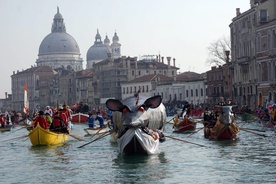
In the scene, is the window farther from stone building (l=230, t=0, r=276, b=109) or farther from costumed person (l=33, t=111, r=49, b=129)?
costumed person (l=33, t=111, r=49, b=129)

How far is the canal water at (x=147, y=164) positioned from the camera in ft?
77.8

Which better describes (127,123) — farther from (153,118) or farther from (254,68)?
(254,68)

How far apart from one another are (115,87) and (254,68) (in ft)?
283

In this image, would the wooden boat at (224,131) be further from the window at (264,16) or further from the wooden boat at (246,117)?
the window at (264,16)

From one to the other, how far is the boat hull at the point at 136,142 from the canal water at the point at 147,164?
9.6 inches

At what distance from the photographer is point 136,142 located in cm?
2711

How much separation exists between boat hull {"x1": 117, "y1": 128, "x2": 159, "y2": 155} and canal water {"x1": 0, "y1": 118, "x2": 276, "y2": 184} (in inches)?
9.6

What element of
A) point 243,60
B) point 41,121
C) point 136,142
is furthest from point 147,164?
point 243,60

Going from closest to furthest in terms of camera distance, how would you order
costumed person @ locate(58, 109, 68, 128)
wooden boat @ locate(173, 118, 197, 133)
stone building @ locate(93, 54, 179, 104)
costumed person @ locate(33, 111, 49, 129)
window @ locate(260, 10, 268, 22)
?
costumed person @ locate(33, 111, 49, 129), costumed person @ locate(58, 109, 68, 128), wooden boat @ locate(173, 118, 197, 133), window @ locate(260, 10, 268, 22), stone building @ locate(93, 54, 179, 104)

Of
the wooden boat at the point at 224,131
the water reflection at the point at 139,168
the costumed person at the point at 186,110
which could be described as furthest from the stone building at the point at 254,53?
the water reflection at the point at 139,168

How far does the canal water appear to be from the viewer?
23703mm

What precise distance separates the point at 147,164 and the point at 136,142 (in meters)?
1.02

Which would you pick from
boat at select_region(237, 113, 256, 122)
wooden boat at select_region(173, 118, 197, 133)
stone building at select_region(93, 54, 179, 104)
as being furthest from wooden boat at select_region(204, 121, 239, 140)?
stone building at select_region(93, 54, 179, 104)

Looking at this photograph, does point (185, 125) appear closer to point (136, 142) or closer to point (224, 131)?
point (224, 131)
